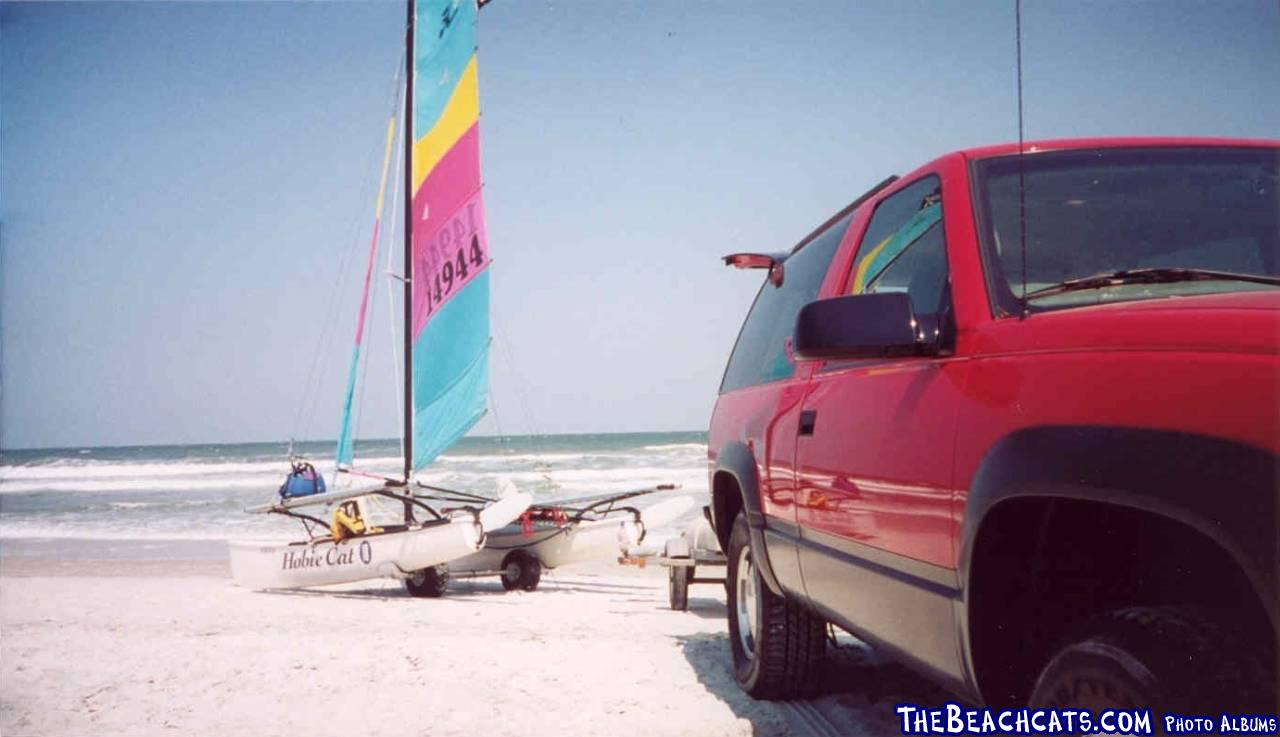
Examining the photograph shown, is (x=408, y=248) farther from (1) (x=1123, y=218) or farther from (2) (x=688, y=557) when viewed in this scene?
(1) (x=1123, y=218)

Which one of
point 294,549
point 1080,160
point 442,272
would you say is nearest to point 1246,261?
point 1080,160

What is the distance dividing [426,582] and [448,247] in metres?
4.88

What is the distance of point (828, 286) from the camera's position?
130 inches

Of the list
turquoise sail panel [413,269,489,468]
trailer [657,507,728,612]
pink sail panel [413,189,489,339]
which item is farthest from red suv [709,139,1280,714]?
pink sail panel [413,189,489,339]

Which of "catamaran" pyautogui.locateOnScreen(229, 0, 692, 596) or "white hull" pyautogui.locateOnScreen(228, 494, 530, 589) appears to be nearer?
"white hull" pyautogui.locateOnScreen(228, 494, 530, 589)

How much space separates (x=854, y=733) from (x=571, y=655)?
2250 mm

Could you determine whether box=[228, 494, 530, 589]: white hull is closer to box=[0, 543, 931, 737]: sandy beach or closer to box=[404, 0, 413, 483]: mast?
box=[0, 543, 931, 737]: sandy beach

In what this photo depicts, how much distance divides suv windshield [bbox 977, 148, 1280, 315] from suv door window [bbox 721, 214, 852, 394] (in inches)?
40.2

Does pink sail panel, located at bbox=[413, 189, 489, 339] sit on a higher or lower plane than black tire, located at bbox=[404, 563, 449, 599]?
higher

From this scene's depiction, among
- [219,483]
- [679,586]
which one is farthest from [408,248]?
[219,483]

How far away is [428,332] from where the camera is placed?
12.6m

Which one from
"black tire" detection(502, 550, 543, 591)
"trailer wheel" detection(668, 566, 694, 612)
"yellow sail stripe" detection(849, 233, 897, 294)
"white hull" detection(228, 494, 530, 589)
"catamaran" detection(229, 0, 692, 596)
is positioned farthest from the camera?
"black tire" detection(502, 550, 543, 591)

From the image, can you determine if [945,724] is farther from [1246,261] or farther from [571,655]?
[571,655]

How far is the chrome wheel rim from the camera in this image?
13.4 ft
